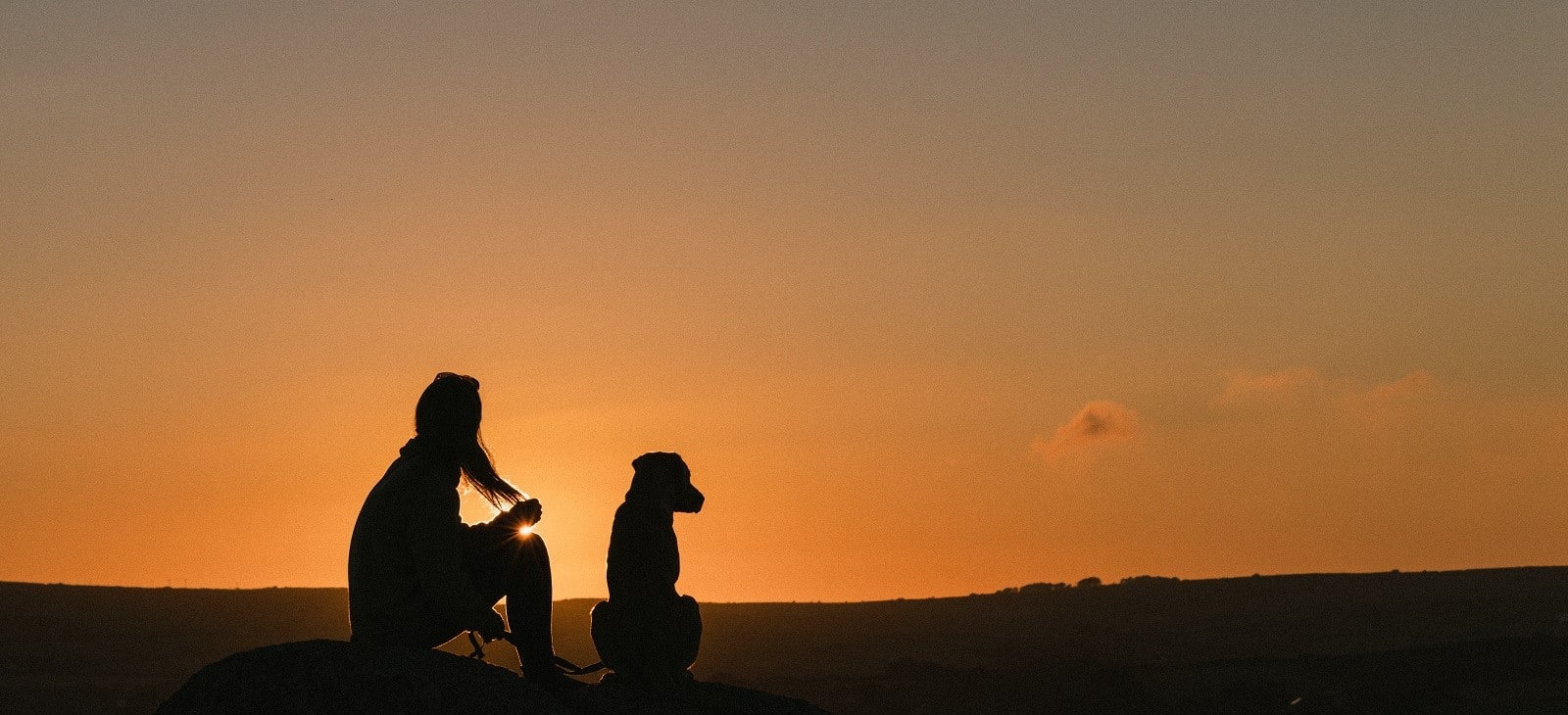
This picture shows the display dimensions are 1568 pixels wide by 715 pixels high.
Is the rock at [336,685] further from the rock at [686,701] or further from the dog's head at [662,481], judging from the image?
the dog's head at [662,481]

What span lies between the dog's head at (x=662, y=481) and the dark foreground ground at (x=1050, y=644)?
2334 centimetres

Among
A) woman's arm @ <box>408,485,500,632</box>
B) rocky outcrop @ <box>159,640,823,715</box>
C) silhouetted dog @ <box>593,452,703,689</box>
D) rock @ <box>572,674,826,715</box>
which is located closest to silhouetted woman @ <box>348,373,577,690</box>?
woman's arm @ <box>408,485,500,632</box>

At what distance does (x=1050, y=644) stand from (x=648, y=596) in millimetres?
44880

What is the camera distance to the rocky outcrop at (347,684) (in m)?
9.40

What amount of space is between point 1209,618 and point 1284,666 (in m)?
20.4

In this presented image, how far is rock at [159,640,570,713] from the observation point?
940 centimetres

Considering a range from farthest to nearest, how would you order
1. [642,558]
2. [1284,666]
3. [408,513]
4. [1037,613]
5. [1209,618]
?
1. [1037,613]
2. [1209,618]
3. [1284,666]
4. [642,558]
5. [408,513]

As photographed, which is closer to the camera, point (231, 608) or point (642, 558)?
point (642, 558)

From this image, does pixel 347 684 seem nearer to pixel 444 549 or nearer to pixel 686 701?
pixel 444 549

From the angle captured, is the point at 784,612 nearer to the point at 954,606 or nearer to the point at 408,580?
the point at 954,606

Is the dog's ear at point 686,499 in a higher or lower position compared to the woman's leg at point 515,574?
higher

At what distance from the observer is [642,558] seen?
13.6 meters

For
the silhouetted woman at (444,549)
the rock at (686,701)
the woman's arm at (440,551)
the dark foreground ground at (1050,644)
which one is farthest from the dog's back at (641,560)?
the dark foreground ground at (1050,644)

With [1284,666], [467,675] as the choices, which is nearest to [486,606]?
[467,675]
